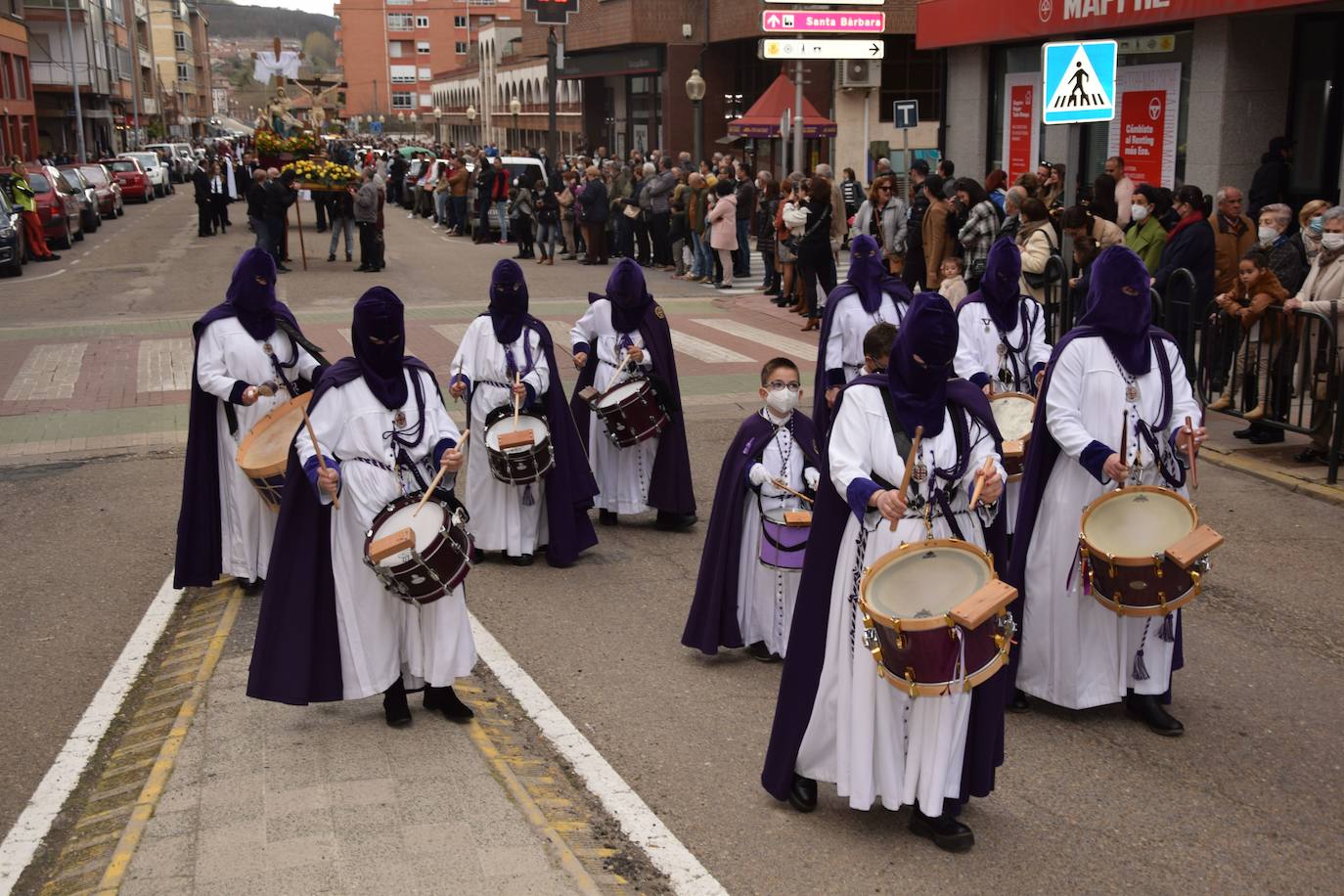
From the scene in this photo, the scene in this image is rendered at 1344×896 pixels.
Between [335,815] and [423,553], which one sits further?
[423,553]

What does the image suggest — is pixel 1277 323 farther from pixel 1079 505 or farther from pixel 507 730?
pixel 507 730

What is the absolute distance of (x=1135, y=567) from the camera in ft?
20.1

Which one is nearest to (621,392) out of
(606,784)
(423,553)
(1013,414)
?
(1013,414)

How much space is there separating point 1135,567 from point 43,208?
3047 centimetres

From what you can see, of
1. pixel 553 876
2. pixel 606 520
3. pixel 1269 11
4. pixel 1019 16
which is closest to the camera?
pixel 553 876

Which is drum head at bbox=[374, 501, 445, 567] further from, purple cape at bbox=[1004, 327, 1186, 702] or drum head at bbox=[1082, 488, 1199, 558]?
drum head at bbox=[1082, 488, 1199, 558]

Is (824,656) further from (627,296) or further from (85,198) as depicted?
(85,198)

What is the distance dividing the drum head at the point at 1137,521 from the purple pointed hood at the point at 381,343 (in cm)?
309

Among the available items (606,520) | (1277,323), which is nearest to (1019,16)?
(1277,323)

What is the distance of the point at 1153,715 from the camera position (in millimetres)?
6652

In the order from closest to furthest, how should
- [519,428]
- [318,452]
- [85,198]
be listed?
[318,452] → [519,428] → [85,198]

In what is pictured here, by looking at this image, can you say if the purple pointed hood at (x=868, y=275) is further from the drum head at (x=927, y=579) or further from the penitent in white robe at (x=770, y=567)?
the drum head at (x=927, y=579)

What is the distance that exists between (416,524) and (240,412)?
313 centimetres

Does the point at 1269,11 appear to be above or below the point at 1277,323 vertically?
above
